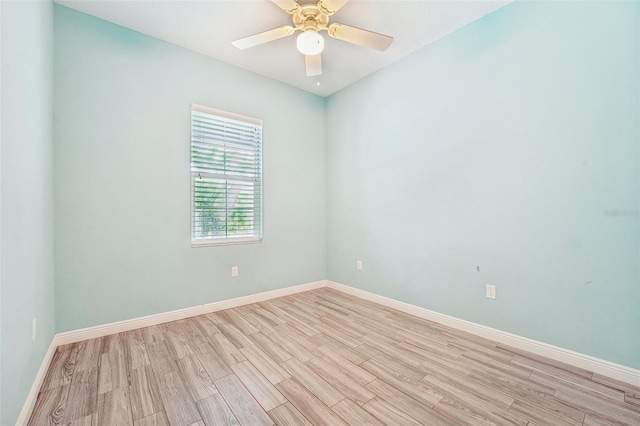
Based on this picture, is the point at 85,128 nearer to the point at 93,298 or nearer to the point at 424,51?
the point at 93,298

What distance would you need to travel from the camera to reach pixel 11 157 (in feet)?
3.95

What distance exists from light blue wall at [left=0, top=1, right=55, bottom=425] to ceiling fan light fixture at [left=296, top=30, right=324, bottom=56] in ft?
5.02

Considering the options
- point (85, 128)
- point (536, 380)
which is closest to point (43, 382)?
point (85, 128)

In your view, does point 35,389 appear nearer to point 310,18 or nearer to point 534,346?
point 310,18

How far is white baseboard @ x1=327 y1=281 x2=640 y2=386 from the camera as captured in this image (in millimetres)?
1620

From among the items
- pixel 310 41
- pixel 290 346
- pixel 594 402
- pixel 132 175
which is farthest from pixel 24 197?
pixel 594 402

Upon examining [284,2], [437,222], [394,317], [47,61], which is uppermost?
[284,2]

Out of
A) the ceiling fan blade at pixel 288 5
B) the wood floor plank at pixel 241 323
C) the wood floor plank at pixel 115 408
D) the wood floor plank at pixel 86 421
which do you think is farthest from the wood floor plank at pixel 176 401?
the ceiling fan blade at pixel 288 5

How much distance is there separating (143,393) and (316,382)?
1014mm

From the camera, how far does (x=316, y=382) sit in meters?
1.61

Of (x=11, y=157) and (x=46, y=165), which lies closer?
(x=11, y=157)

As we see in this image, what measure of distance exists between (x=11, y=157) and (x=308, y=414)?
1907 mm

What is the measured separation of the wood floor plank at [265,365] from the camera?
1.66 meters

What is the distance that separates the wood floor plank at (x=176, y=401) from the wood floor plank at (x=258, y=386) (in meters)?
0.31
